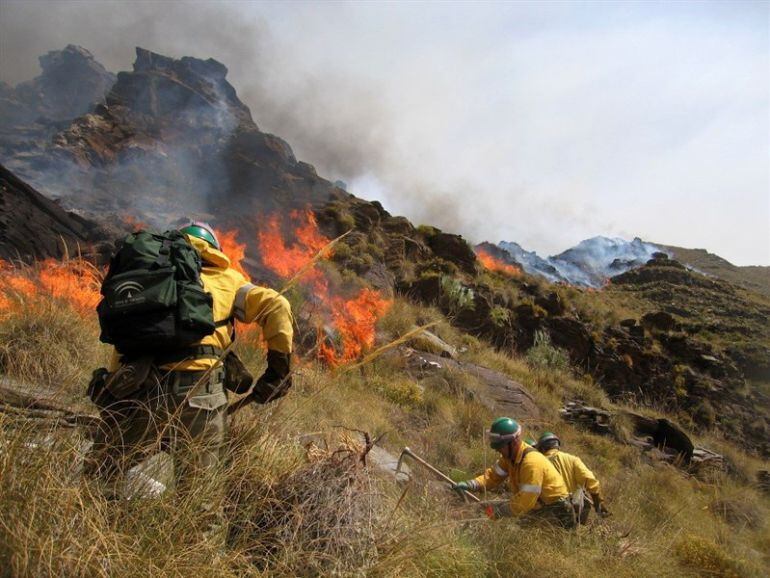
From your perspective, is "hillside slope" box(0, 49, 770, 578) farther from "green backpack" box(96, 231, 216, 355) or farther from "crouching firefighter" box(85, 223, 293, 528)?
"green backpack" box(96, 231, 216, 355)

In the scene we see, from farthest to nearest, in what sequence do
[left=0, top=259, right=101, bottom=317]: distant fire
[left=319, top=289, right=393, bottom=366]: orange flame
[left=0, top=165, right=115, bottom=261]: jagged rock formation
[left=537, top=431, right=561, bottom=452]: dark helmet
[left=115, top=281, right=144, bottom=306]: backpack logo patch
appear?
[left=0, top=165, right=115, bottom=261]: jagged rock formation < [left=319, top=289, right=393, bottom=366]: orange flame < [left=537, top=431, right=561, bottom=452]: dark helmet < [left=0, top=259, right=101, bottom=317]: distant fire < [left=115, top=281, right=144, bottom=306]: backpack logo patch

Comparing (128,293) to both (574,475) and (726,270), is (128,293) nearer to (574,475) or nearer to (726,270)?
(574,475)

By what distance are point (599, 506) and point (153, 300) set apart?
5.00 metres

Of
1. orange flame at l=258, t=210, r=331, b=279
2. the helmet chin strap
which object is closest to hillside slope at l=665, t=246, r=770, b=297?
orange flame at l=258, t=210, r=331, b=279

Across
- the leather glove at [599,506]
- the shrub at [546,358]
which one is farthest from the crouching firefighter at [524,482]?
the shrub at [546,358]

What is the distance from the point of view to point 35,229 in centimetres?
1198

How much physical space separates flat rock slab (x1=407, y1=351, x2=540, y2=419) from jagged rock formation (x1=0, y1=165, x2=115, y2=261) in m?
7.99

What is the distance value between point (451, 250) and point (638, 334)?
9268 mm

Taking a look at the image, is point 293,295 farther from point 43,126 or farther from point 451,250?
point 43,126

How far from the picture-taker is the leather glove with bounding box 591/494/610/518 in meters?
4.91

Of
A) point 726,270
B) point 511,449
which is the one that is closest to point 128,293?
point 511,449

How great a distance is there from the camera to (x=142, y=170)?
28.0 meters

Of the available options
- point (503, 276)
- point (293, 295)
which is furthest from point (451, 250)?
point (293, 295)

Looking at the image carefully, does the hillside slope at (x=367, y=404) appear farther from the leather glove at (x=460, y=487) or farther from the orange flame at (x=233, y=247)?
the leather glove at (x=460, y=487)
